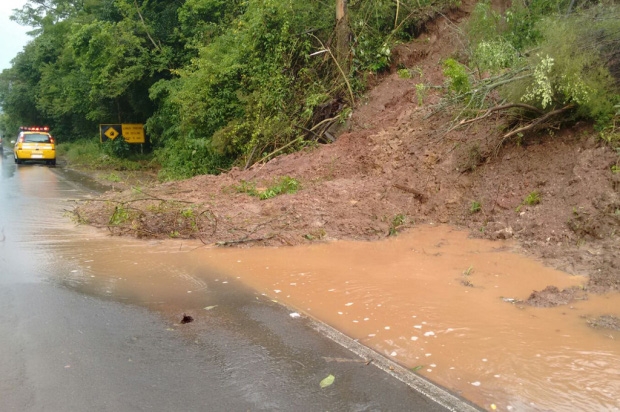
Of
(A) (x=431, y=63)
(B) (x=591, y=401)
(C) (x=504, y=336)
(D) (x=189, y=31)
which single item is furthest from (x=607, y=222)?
(D) (x=189, y=31)

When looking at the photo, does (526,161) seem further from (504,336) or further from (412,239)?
(504,336)

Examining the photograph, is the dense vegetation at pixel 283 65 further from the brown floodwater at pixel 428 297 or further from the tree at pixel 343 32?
the brown floodwater at pixel 428 297

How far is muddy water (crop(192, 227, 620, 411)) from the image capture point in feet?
15.3

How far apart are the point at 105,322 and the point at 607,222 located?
661 centimetres

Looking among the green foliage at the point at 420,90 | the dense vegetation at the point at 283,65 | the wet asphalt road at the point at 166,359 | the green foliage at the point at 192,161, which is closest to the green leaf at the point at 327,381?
the wet asphalt road at the point at 166,359

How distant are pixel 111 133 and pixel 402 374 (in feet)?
91.9

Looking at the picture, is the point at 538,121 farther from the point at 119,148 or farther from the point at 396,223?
the point at 119,148

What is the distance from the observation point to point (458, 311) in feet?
20.7

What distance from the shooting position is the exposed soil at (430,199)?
846 centimetres

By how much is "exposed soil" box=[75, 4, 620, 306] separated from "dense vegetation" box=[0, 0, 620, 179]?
83cm

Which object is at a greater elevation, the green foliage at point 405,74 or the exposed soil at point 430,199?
the green foliage at point 405,74

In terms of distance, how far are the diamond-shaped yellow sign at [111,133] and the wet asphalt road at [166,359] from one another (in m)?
23.6

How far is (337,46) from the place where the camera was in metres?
16.7

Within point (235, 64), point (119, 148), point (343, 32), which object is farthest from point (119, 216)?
point (119, 148)
